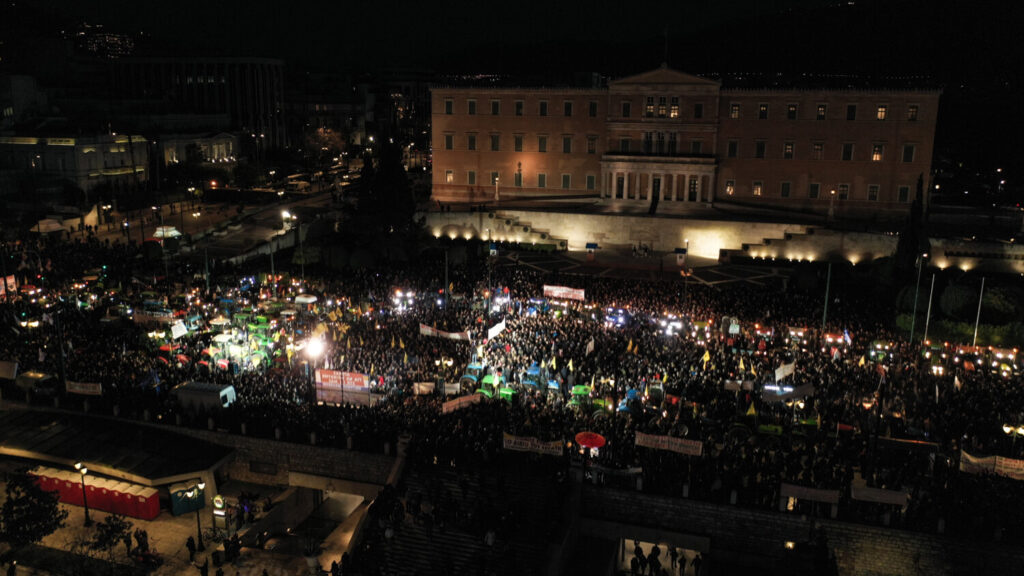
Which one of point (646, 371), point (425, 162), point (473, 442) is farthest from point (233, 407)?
point (425, 162)

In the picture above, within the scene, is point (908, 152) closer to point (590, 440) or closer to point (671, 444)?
point (671, 444)

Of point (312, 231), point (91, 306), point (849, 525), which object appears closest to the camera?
point (849, 525)

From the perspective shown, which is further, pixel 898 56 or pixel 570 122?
pixel 898 56

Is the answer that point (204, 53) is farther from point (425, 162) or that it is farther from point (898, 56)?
point (898, 56)

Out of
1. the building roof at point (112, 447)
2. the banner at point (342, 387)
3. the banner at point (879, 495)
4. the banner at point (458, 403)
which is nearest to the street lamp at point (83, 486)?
the building roof at point (112, 447)

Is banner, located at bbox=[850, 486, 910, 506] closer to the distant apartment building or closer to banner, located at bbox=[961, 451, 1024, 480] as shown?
banner, located at bbox=[961, 451, 1024, 480]

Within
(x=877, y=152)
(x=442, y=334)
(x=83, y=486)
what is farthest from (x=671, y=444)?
(x=877, y=152)

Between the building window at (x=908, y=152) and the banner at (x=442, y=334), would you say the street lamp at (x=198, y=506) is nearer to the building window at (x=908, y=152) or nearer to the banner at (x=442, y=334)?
the banner at (x=442, y=334)

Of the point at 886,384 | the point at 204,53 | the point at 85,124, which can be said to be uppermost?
the point at 204,53
